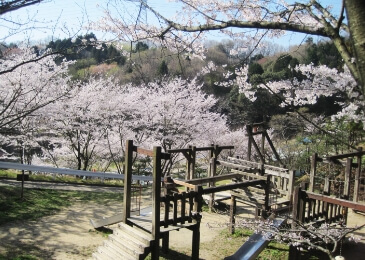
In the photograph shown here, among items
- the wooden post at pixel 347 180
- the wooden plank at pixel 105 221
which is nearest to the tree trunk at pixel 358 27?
the wooden post at pixel 347 180

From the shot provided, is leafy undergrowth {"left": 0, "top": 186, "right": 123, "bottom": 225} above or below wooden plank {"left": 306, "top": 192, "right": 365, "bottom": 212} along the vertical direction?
below

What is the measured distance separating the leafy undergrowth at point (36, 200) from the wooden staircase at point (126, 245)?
366 centimetres

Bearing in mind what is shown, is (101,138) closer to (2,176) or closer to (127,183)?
(2,176)

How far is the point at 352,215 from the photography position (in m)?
10.7

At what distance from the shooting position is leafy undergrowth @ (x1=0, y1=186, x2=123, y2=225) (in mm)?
9641

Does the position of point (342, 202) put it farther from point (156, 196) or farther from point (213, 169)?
point (213, 169)

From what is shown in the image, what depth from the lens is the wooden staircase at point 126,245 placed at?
6.47 meters

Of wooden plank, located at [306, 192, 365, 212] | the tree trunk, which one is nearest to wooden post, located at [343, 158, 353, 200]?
wooden plank, located at [306, 192, 365, 212]

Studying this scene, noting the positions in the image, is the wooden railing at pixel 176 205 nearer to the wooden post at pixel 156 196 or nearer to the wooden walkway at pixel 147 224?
the wooden walkway at pixel 147 224

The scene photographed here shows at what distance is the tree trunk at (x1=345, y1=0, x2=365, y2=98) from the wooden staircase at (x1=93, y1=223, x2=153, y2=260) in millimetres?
5725

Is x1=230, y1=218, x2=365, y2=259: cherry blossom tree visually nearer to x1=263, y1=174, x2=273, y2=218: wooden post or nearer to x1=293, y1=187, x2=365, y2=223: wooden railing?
x1=293, y1=187, x2=365, y2=223: wooden railing

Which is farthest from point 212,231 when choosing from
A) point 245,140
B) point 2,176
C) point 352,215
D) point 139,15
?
point 245,140

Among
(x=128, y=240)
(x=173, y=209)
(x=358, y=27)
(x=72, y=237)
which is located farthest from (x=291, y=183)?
(x=358, y=27)

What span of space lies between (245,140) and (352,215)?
40.3ft
